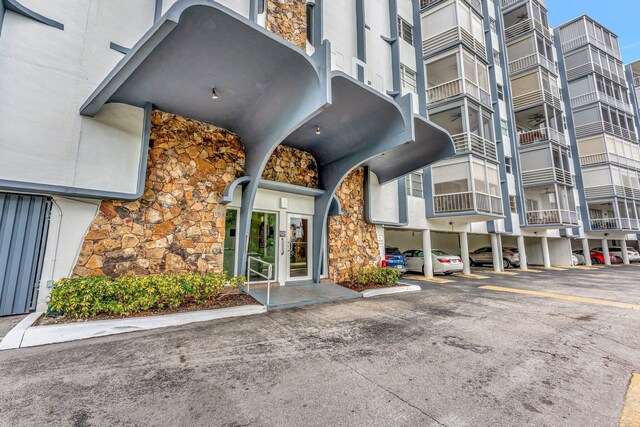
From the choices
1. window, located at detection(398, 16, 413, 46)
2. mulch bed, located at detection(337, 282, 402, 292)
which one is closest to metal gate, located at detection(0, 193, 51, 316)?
mulch bed, located at detection(337, 282, 402, 292)

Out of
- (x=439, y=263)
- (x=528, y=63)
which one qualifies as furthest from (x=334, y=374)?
(x=528, y=63)

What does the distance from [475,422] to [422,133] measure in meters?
7.10

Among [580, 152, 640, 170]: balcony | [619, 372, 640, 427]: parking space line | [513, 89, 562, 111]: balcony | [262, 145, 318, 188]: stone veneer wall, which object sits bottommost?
[619, 372, 640, 427]: parking space line

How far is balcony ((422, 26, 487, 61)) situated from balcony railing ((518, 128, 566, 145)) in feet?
25.0

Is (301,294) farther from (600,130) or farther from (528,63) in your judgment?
(600,130)

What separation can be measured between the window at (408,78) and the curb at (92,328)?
40.9 ft

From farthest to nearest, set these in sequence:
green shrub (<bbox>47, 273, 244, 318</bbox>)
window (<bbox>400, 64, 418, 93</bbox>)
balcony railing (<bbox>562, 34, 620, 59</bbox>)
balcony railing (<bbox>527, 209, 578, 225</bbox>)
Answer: balcony railing (<bbox>562, 34, 620, 59</bbox>)
balcony railing (<bbox>527, 209, 578, 225</bbox>)
window (<bbox>400, 64, 418, 93</bbox>)
green shrub (<bbox>47, 273, 244, 318</bbox>)

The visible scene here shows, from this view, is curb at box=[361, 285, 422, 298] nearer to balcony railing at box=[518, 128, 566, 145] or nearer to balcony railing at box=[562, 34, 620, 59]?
balcony railing at box=[518, 128, 566, 145]

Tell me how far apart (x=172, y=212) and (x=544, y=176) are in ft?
70.4

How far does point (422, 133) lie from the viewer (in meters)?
7.79

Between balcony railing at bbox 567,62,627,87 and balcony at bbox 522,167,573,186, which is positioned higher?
balcony railing at bbox 567,62,627,87

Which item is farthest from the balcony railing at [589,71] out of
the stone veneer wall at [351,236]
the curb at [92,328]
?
the curb at [92,328]

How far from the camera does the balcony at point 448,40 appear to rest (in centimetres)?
1363

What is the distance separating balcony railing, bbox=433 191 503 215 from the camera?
40.1ft
